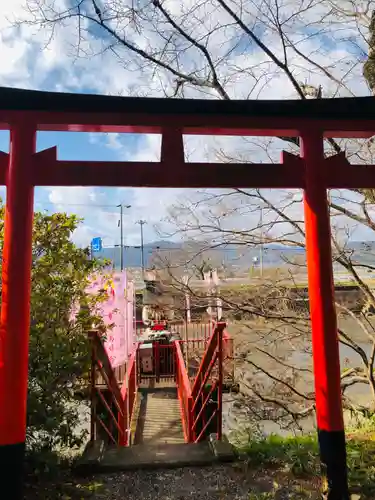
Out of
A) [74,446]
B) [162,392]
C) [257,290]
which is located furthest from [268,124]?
[162,392]

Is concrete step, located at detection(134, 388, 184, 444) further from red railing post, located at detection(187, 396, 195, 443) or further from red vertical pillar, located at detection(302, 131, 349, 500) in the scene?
red vertical pillar, located at detection(302, 131, 349, 500)

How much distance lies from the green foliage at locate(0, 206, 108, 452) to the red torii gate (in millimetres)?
548

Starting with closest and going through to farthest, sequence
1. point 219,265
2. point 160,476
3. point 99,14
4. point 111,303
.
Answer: point 160,476 → point 111,303 → point 99,14 → point 219,265

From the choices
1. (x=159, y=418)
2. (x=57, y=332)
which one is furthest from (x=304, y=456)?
(x=159, y=418)

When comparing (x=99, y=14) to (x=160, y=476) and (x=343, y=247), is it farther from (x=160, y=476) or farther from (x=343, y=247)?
(x=160, y=476)

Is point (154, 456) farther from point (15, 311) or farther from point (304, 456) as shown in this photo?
point (15, 311)

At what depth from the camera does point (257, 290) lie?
6.73 meters

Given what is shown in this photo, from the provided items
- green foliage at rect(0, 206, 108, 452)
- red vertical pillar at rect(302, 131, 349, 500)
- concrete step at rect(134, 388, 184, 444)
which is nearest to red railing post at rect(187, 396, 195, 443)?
concrete step at rect(134, 388, 184, 444)

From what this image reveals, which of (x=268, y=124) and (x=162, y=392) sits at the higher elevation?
(x=268, y=124)

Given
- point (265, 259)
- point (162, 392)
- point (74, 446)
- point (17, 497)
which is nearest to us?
point (17, 497)

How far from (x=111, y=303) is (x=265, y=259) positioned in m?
2.93

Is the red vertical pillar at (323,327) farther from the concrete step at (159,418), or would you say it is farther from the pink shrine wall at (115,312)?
the concrete step at (159,418)

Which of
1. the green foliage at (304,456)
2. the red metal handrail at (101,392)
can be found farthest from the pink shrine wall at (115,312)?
the green foliage at (304,456)

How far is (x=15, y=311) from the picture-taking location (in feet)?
9.17
